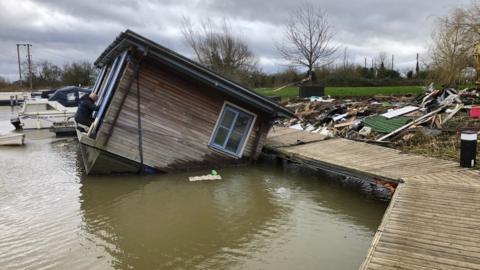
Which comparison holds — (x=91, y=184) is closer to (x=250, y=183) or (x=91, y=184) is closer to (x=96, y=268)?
(x=250, y=183)

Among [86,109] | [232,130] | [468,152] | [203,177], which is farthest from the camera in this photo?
[232,130]

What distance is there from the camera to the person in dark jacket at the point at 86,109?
12805mm

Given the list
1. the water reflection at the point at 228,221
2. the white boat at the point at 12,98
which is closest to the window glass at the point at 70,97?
the water reflection at the point at 228,221

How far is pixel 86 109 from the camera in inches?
513

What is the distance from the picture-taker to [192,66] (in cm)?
1226

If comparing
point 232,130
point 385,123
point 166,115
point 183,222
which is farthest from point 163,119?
point 385,123

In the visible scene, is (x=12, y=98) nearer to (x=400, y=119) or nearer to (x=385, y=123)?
(x=385, y=123)

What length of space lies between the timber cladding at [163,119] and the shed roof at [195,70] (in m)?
0.50

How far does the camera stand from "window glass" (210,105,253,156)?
1343cm

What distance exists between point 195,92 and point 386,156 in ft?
19.3

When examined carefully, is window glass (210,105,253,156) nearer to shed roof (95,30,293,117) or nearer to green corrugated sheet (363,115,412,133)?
shed roof (95,30,293,117)

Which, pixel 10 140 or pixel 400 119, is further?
pixel 10 140

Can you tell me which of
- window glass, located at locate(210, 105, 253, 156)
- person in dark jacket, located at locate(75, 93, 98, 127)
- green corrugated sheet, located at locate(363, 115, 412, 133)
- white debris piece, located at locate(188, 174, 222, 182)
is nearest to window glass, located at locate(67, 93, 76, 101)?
person in dark jacket, located at locate(75, 93, 98, 127)

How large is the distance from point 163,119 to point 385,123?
25.4ft
